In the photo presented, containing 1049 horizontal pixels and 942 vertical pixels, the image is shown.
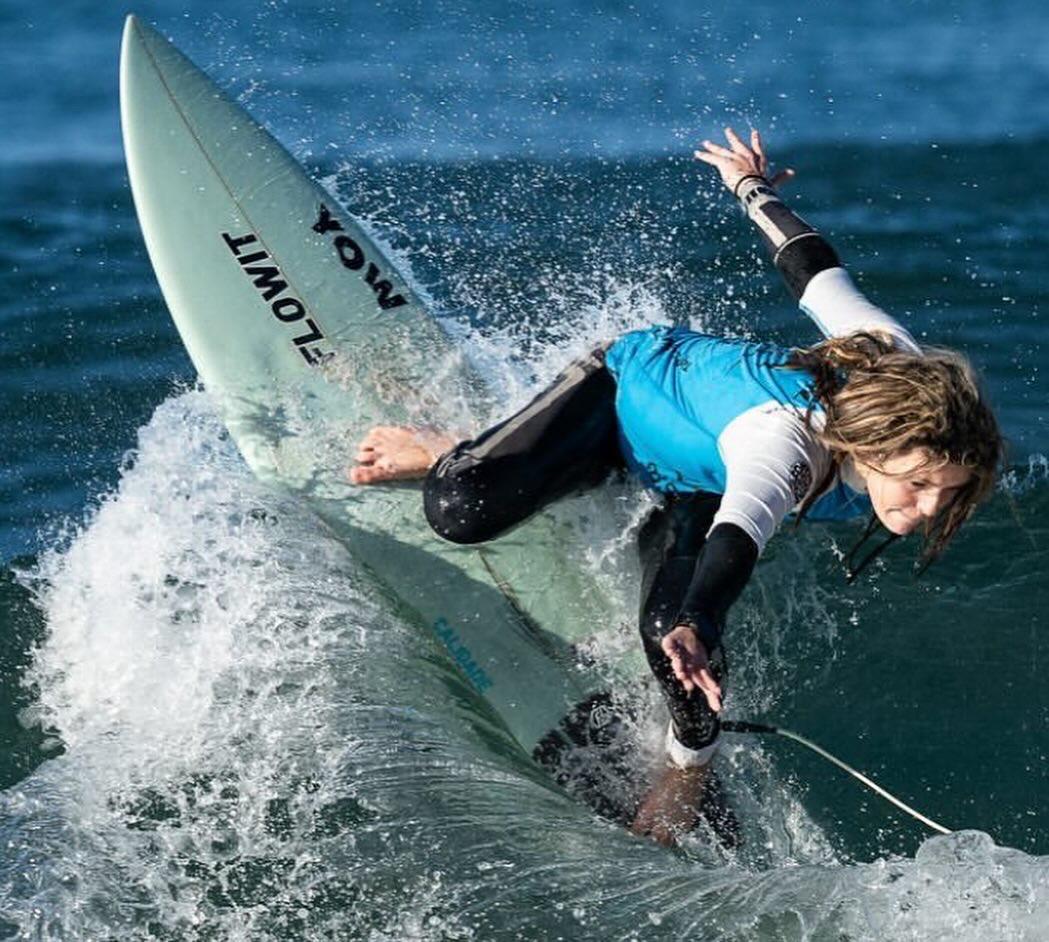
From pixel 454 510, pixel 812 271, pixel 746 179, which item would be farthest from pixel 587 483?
pixel 746 179

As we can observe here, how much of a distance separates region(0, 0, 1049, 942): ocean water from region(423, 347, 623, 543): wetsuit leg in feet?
1.16

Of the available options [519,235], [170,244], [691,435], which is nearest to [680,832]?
[691,435]

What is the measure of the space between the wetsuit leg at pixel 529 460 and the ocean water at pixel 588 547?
35 centimetres

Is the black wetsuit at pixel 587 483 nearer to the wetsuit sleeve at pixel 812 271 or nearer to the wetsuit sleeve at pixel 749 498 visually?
the wetsuit sleeve at pixel 812 271

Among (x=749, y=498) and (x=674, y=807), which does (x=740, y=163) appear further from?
(x=674, y=807)

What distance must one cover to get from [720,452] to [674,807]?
107 centimetres

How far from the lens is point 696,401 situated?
15.6 ft

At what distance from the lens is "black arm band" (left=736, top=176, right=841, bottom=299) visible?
17.1ft

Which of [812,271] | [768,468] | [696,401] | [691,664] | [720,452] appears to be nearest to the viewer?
[691,664]

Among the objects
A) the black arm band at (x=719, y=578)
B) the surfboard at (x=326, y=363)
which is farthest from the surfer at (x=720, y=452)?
the surfboard at (x=326, y=363)

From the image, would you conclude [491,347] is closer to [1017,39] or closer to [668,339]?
[668,339]

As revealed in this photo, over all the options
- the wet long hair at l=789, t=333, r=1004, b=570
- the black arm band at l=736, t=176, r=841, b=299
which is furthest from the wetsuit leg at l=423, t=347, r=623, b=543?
the wet long hair at l=789, t=333, r=1004, b=570

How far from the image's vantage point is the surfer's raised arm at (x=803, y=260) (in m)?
4.91

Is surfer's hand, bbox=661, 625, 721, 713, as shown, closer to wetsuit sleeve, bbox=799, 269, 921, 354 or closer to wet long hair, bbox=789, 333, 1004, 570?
wet long hair, bbox=789, 333, 1004, 570
